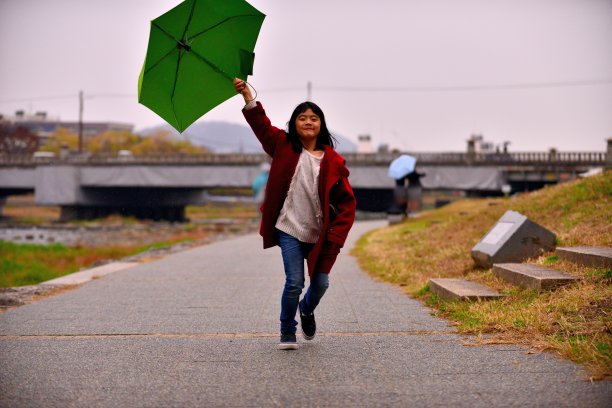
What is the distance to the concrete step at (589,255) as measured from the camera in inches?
291

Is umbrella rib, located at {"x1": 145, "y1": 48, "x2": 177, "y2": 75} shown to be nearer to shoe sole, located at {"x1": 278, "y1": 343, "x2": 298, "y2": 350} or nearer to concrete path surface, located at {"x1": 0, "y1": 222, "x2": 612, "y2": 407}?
concrete path surface, located at {"x1": 0, "y1": 222, "x2": 612, "y2": 407}

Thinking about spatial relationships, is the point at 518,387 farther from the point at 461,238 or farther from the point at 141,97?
the point at 461,238

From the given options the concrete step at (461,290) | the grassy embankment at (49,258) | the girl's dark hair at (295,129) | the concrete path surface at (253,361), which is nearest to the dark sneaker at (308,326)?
the concrete path surface at (253,361)

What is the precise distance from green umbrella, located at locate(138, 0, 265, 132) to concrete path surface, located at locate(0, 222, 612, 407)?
1911 millimetres

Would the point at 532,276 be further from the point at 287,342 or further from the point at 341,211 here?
the point at 287,342

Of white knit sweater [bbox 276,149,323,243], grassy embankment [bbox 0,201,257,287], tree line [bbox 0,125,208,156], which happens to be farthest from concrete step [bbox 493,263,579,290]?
tree line [bbox 0,125,208,156]

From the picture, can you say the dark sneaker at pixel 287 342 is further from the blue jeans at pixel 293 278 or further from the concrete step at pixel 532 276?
the concrete step at pixel 532 276

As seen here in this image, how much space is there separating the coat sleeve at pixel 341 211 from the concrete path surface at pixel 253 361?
0.86m

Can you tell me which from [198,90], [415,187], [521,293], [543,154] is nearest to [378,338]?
[521,293]

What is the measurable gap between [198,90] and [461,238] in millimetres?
8618

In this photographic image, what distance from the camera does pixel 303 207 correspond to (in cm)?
578

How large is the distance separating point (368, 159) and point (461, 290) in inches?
1922

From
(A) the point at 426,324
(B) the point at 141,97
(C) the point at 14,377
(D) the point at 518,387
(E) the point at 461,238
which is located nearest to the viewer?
(D) the point at 518,387

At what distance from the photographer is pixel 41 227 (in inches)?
2112
